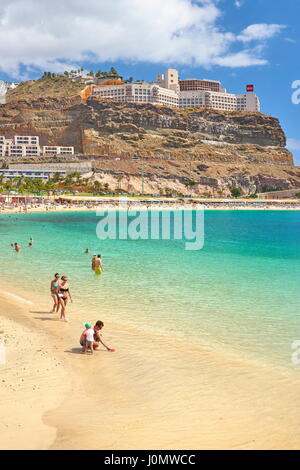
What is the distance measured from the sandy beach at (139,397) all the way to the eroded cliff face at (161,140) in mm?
110901

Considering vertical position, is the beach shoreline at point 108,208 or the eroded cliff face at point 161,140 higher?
the eroded cliff face at point 161,140

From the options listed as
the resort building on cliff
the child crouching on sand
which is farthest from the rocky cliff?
the child crouching on sand

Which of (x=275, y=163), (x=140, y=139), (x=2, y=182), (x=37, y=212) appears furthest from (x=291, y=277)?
(x=275, y=163)

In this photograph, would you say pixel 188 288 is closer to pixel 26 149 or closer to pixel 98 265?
pixel 98 265

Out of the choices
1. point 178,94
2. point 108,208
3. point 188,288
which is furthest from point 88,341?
point 178,94

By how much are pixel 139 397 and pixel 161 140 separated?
132 m

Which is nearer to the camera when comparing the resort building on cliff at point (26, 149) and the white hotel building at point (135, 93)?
the resort building on cliff at point (26, 149)

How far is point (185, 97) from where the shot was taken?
163125 millimetres

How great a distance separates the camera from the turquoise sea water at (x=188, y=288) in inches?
476

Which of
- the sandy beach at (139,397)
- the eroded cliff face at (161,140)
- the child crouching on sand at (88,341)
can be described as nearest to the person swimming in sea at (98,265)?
the sandy beach at (139,397)

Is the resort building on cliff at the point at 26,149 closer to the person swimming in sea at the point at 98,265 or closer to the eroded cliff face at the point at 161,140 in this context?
the eroded cliff face at the point at 161,140

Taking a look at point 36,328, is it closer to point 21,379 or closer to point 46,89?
point 21,379

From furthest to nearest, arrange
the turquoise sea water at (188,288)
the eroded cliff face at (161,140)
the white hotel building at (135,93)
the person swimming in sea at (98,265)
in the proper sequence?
1. the white hotel building at (135,93)
2. the eroded cliff face at (161,140)
3. the person swimming in sea at (98,265)
4. the turquoise sea water at (188,288)

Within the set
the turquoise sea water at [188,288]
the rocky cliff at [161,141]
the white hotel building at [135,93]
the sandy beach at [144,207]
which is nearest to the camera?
the turquoise sea water at [188,288]
